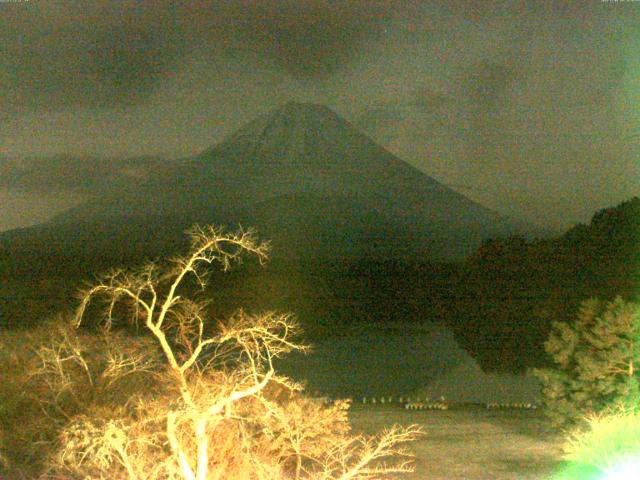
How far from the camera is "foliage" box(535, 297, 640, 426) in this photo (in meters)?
11.0

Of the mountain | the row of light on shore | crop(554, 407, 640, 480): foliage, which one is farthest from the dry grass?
the mountain

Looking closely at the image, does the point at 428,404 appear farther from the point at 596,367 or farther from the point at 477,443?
the point at 596,367

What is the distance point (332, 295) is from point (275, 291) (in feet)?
23.3

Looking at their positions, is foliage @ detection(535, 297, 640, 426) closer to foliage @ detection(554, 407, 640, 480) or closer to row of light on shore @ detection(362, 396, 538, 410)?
foliage @ detection(554, 407, 640, 480)

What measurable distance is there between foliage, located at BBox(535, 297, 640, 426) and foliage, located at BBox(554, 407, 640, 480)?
5.39 ft

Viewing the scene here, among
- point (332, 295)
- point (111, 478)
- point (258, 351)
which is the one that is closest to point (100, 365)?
point (111, 478)

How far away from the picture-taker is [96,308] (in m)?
32.6

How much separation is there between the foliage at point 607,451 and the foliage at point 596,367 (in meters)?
1.64

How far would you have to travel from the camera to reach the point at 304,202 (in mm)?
128875

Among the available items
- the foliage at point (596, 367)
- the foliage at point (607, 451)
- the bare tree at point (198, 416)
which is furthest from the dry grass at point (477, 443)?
the bare tree at point (198, 416)

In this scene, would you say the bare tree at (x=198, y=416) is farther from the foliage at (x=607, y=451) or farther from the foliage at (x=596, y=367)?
the foliage at (x=596, y=367)

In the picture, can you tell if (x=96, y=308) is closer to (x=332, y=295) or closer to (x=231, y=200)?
(x=332, y=295)

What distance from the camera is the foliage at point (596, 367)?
11.0m

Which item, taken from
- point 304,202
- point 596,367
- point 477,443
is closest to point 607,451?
point 477,443
